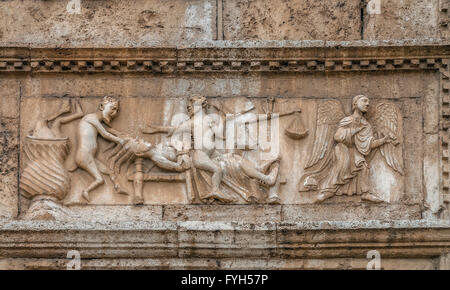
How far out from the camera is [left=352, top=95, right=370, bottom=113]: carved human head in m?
11.2

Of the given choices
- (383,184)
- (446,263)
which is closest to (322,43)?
(383,184)

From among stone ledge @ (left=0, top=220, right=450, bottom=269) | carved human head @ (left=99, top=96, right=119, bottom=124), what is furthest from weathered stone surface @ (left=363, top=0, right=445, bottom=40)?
carved human head @ (left=99, top=96, right=119, bottom=124)

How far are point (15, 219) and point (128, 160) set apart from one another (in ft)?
3.63

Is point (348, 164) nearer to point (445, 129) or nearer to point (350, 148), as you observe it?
point (350, 148)

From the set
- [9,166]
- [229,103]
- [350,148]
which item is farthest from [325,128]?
[9,166]

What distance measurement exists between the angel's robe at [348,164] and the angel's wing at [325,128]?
6 cm

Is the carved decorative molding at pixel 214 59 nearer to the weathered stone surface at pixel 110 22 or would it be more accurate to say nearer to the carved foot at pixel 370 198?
the weathered stone surface at pixel 110 22

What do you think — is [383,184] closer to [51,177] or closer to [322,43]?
[322,43]

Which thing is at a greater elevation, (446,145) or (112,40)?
(112,40)

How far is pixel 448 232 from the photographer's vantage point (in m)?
10.8

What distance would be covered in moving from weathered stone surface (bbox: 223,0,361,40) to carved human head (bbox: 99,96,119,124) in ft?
3.89

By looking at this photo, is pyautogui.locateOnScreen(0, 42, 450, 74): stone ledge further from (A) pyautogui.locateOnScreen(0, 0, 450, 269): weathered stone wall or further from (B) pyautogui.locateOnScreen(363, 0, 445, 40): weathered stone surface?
(B) pyautogui.locateOnScreen(363, 0, 445, 40): weathered stone surface

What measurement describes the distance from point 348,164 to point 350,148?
0.50 feet

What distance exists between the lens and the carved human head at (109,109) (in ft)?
36.5
